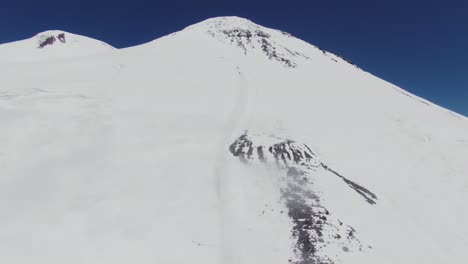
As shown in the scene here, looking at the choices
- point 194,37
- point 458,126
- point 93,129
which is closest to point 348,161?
point 93,129

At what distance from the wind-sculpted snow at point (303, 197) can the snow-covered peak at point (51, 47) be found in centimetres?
8130

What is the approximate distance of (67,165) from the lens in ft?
53.8

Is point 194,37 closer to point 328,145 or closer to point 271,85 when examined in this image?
point 271,85

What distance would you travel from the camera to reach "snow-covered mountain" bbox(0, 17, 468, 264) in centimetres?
1320

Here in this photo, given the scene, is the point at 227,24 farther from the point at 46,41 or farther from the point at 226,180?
the point at 46,41

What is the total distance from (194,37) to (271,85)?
20472mm

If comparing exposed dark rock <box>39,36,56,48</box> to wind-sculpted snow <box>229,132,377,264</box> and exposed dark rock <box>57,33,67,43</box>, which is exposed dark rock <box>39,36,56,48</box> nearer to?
exposed dark rock <box>57,33,67,43</box>

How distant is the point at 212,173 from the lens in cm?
1755

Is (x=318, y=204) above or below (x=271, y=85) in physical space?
below

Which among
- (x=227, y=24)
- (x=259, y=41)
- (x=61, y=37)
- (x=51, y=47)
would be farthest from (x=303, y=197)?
(x=61, y=37)

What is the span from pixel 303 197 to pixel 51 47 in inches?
4032

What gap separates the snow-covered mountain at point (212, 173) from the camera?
13203mm

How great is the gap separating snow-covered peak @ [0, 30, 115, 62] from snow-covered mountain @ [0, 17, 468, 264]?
71208mm

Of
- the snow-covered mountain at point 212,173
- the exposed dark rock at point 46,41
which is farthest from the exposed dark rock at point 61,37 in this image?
the snow-covered mountain at point 212,173
